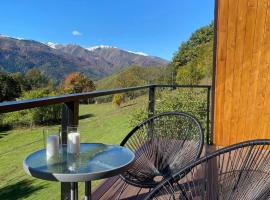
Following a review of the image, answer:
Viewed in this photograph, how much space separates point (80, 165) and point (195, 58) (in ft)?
51.2

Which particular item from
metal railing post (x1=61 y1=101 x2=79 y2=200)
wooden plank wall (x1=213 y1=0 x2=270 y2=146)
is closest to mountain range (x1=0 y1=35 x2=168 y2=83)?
wooden plank wall (x1=213 y1=0 x2=270 y2=146)

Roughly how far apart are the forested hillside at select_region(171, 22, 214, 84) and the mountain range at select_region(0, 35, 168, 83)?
77.7 ft

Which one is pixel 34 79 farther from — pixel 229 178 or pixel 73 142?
pixel 229 178

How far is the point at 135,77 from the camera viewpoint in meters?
17.6

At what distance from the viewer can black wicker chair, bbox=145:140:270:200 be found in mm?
1434

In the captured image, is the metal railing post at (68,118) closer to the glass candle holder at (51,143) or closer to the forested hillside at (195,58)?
the glass candle holder at (51,143)

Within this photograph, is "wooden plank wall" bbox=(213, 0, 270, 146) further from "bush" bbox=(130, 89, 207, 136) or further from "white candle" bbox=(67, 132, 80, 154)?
"white candle" bbox=(67, 132, 80, 154)

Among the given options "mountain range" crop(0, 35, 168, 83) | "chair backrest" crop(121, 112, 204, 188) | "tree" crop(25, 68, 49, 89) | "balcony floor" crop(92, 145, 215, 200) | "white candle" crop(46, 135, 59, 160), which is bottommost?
"balcony floor" crop(92, 145, 215, 200)

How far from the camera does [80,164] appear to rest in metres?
1.57

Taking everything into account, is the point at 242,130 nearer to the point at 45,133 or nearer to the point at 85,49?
the point at 45,133

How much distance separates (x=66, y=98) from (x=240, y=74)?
2488mm

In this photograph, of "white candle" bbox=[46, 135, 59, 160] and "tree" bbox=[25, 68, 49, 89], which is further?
"tree" bbox=[25, 68, 49, 89]

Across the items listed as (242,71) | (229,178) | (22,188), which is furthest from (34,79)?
(229,178)

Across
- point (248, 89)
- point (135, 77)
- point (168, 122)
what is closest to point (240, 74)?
point (248, 89)
